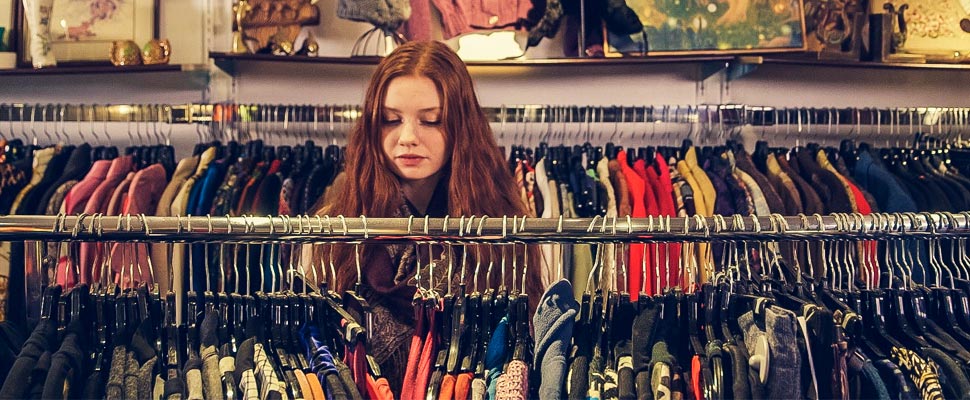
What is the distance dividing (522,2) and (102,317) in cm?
189

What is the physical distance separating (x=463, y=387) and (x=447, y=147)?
27.0 inches

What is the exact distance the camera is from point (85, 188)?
222 cm

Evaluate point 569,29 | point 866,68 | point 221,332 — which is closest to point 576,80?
point 569,29

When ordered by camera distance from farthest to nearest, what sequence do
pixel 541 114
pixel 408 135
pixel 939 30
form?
pixel 939 30 → pixel 541 114 → pixel 408 135

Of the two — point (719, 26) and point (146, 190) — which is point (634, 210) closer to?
point (719, 26)

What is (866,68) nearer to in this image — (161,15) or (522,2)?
(522,2)

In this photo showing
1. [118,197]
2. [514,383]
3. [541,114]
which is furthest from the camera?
[541,114]

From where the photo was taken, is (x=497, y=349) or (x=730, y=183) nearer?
(x=497, y=349)

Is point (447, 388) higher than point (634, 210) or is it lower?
lower

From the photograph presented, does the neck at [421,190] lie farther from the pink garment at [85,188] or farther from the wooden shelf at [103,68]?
the wooden shelf at [103,68]

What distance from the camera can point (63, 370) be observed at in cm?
114

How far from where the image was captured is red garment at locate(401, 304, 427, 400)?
1.26 meters

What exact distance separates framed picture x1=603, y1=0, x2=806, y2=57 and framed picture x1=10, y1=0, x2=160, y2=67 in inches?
63.1

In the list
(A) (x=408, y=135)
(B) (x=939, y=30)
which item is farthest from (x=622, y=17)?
(A) (x=408, y=135)
